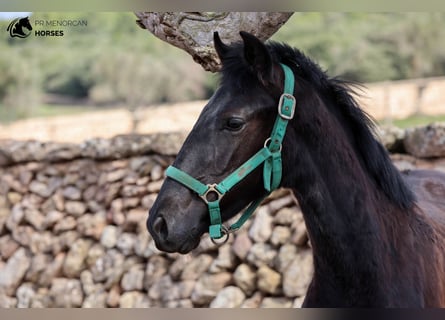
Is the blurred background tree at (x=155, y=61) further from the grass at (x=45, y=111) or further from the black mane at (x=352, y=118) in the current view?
the black mane at (x=352, y=118)

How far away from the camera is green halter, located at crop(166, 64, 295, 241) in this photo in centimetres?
233

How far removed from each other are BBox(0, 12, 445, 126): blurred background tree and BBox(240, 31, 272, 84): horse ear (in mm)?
14206

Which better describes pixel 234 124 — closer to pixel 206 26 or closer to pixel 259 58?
pixel 259 58

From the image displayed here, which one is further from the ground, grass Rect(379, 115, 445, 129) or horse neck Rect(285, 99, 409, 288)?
grass Rect(379, 115, 445, 129)

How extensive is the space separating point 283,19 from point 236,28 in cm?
22

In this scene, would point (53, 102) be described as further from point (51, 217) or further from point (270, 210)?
point (270, 210)

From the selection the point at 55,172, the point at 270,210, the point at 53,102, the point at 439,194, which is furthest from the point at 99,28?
the point at 439,194

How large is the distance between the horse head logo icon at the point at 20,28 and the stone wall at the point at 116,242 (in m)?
2.14

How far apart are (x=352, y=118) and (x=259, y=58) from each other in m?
0.49

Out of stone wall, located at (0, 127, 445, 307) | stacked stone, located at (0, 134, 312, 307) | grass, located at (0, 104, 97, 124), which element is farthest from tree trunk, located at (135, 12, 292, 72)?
grass, located at (0, 104, 97, 124)

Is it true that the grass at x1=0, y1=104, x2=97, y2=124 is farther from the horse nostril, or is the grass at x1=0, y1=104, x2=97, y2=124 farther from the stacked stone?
the horse nostril

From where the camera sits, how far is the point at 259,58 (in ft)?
7.79

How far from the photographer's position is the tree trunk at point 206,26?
3.01 metres

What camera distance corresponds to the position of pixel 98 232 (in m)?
6.12
